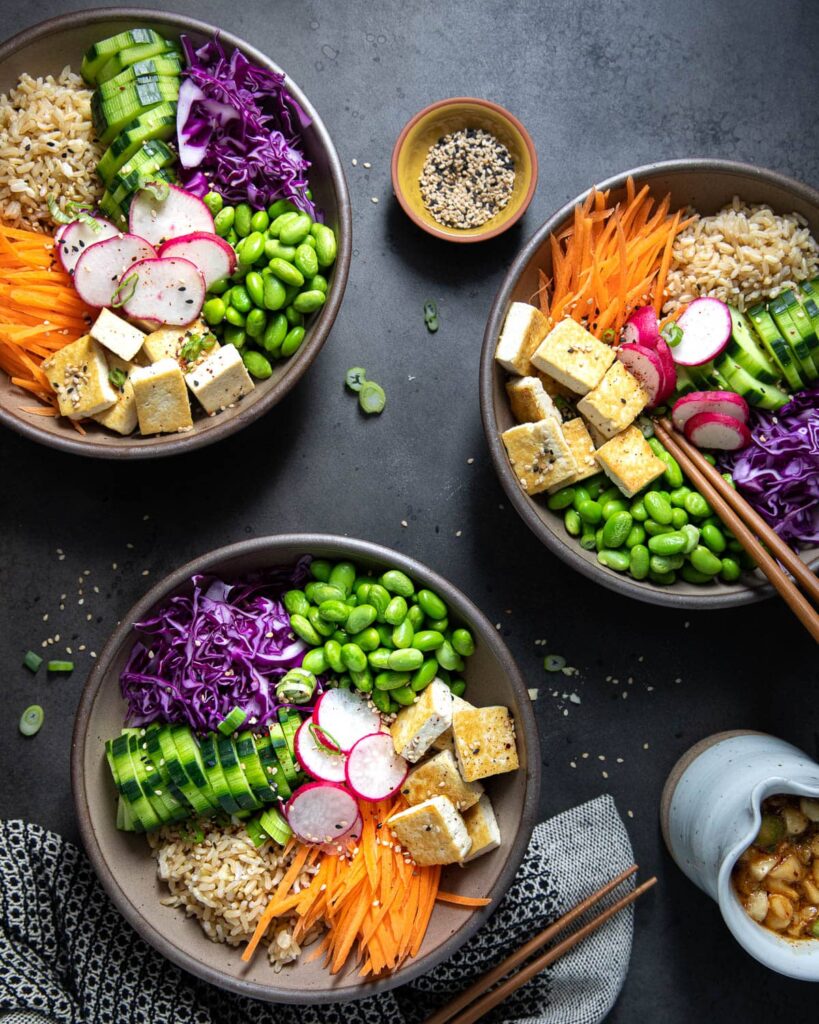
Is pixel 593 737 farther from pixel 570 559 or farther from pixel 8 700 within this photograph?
pixel 8 700

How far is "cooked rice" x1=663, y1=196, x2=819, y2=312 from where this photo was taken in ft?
9.47

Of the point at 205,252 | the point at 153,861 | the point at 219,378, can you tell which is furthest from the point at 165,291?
the point at 153,861

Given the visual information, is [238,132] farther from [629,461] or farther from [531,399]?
[629,461]

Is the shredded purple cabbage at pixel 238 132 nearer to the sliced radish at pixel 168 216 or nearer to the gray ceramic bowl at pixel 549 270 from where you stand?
the sliced radish at pixel 168 216

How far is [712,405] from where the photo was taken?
2832mm

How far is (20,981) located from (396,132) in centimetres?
296

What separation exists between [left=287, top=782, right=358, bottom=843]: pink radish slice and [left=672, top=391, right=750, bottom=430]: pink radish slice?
1.54m

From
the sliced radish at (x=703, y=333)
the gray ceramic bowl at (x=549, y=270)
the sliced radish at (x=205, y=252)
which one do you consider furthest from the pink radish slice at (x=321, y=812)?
the sliced radish at (x=703, y=333)

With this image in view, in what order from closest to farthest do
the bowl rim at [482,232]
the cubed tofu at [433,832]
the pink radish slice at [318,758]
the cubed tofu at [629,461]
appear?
the cubed tofu at [433,832] < the pink radish slice at [318,758] < the cubed tofu at [629,461] < the bowl rim at [482,232]

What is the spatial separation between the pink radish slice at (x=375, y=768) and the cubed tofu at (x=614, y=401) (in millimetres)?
1150

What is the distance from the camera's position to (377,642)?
9.14ft

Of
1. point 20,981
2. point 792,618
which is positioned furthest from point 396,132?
point 20,981

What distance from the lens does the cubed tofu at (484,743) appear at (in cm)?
265

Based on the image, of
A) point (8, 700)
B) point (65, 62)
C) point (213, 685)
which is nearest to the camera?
point (213, 685)
